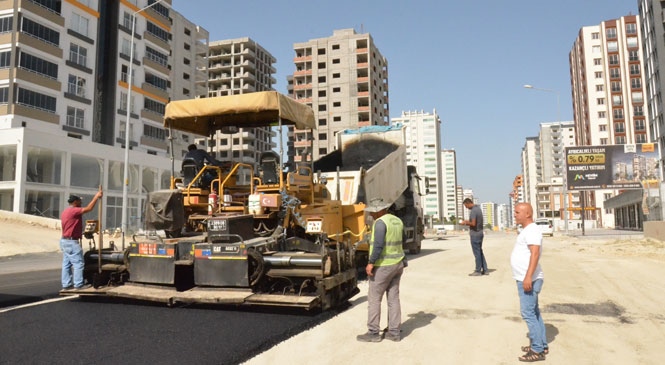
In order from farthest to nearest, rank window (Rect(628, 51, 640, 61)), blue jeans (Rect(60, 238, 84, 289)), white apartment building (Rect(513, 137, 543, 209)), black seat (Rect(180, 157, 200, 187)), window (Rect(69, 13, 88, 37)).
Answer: white apartment building (Rect(513, 137, 543, 209))
window (Rect(628, 51, 640, 61))
window (Rect(69, 13, 88, 37))
black seat (Rect(180, 157, 200, 187))
blue jeans (Rect(60, 238, 84, 289))

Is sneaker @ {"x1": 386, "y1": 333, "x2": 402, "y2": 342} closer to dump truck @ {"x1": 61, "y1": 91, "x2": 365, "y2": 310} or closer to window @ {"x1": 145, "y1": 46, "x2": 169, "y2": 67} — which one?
dump truck @ {"x1": 61, "y1": 91, "x2": 365, "y2": 310}

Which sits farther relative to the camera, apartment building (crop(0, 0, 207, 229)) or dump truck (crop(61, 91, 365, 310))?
apartment building (crop(0, 0, 207, 229))

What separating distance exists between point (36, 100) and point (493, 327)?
37.2m

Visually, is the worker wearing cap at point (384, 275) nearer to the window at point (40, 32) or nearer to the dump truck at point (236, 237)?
the dump truck at point (236, 237)

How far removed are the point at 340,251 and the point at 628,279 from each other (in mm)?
6519

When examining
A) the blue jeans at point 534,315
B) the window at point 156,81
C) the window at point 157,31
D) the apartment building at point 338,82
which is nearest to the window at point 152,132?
the window at point 156,81

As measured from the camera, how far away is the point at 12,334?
4859mm

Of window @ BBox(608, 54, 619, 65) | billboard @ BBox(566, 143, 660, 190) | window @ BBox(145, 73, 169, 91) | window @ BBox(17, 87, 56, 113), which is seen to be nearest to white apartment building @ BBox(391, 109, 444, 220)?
window @ BBox(608, 54, 619, 65)

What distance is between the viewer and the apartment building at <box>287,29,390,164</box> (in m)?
69.6

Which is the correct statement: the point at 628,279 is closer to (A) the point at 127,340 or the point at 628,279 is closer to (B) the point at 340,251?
(B) the point at 340,251

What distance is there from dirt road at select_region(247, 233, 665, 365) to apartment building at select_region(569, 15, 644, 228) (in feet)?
242

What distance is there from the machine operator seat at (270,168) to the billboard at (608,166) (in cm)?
3305

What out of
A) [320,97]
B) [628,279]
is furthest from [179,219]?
[320,97]

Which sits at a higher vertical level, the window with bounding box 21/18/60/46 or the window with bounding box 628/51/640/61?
the window with bounding box 628/51/640/61
